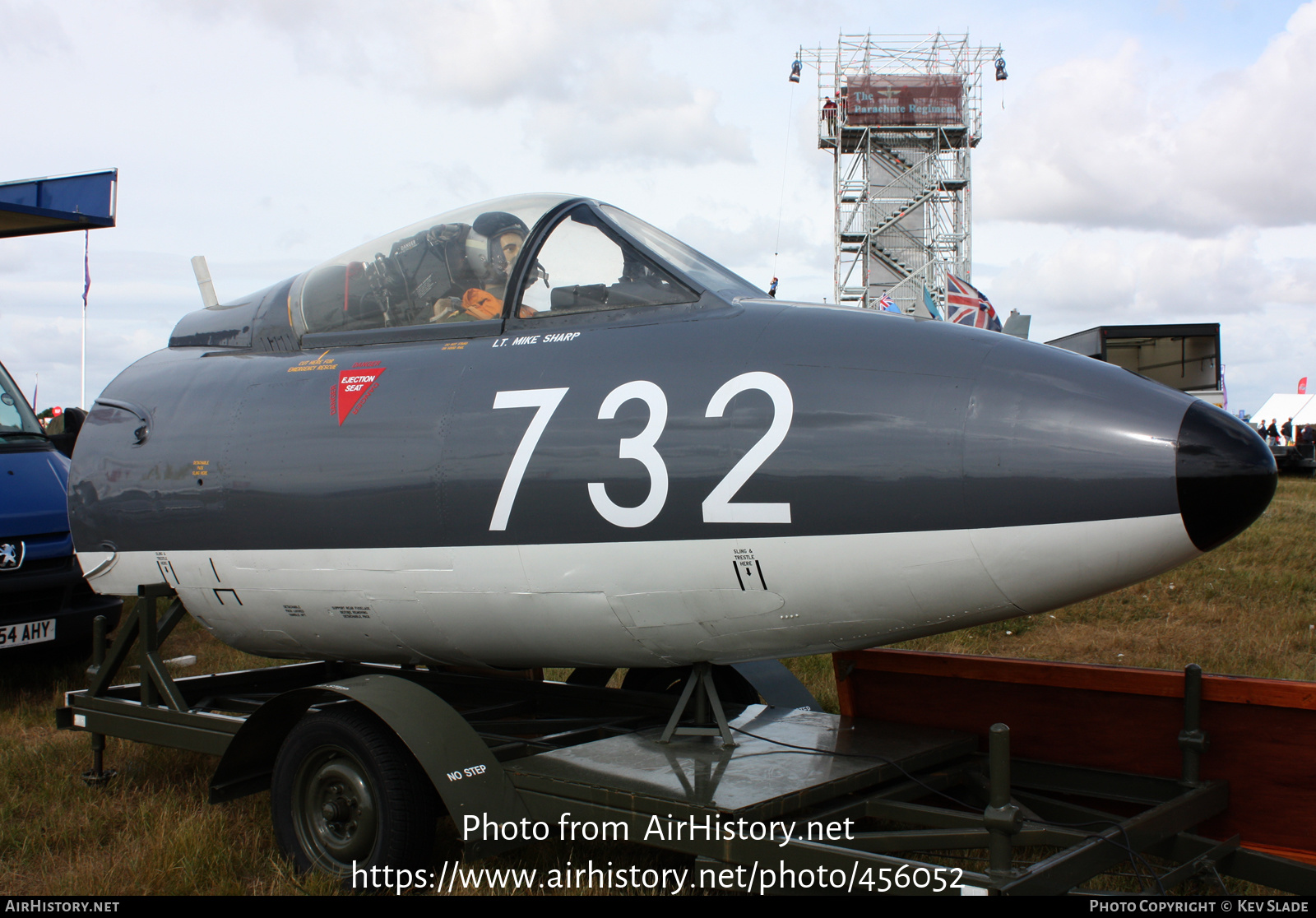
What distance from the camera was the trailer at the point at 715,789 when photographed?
3.32m

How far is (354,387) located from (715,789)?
2.45 metres

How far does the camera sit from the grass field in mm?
4461

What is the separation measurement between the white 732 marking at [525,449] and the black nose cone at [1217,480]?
2.26 metres

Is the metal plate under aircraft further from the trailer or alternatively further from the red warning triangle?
the red warning triangle

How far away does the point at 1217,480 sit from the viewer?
3.16m

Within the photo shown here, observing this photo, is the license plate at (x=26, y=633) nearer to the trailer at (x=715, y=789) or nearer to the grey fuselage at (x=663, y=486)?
the trailer at (x=715, y=789)

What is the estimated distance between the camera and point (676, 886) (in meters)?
4.25

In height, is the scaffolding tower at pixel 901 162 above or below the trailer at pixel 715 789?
above

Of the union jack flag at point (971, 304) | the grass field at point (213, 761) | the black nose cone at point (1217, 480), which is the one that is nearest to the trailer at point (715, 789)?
the grass field at point (213, 761)

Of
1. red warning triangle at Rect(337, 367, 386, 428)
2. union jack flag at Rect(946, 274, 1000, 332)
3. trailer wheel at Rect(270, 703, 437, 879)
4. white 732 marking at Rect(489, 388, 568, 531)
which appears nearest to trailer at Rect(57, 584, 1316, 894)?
trailer wheel at Rect(270, 703, 437, 879)

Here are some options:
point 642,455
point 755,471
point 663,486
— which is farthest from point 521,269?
point 755,471

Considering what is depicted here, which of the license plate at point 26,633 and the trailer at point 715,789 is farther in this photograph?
the license plate at point 26,633

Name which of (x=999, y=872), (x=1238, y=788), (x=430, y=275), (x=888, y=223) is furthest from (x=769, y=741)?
(x=888, y=223)

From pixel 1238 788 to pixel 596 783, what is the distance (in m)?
2.60
